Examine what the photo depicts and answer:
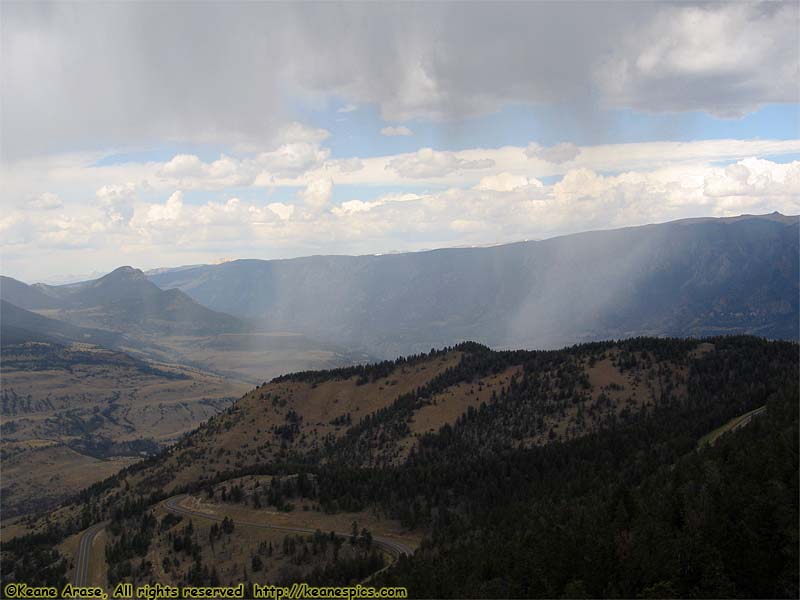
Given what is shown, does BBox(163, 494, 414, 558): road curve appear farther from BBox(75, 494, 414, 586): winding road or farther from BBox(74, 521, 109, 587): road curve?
BBox(74, 521, 109, 587): road curve

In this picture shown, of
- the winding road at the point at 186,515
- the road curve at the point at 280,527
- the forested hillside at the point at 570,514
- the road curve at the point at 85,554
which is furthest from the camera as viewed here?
the road curve at the point at 85,554

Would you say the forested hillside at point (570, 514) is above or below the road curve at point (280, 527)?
above

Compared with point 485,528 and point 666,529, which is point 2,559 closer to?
point 485,528

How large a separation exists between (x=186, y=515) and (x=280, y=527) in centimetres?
2827

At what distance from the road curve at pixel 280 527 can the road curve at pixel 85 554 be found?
18932mm

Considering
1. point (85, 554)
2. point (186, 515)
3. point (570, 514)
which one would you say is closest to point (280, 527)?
point (186, 515)

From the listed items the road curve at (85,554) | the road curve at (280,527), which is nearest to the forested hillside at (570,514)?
the road curve at (280,527)

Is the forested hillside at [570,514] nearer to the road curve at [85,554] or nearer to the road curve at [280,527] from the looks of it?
the road curve at [280,527]

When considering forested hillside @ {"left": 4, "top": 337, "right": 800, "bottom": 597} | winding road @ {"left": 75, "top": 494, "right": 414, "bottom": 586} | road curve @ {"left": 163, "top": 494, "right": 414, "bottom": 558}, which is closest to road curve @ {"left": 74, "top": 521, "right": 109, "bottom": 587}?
winding road @ {"left": 75, "top": 494, "right": 414, "bottom": 586}

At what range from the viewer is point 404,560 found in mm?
120625

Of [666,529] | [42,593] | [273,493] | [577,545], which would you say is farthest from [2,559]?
[666,529]

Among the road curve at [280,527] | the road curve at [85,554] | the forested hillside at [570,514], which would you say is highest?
the forested hillside at [570,514]

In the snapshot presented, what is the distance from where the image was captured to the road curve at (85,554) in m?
151

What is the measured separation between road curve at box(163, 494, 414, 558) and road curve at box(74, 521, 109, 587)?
18.9 metres
